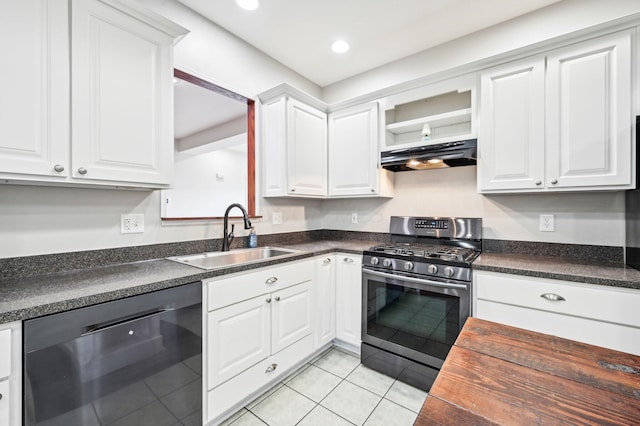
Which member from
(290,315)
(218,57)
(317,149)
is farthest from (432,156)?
(218,57)

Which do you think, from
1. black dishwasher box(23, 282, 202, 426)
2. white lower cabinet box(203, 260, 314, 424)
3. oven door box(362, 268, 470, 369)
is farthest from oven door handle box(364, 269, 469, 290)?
black dishwasher box(23, 282, 202, 426)

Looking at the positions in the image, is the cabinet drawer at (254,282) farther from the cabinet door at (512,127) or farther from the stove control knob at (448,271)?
the cabinet door at (512,127)

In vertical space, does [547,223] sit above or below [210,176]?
below

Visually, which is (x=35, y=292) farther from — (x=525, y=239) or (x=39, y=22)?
(x=525, y=239)

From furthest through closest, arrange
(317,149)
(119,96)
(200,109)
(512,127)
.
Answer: (200,109) < (317,149) < (512,127) < (119,96)

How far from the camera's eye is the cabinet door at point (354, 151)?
264 centimetres

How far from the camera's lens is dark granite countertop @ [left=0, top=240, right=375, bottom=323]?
1027 millimetres

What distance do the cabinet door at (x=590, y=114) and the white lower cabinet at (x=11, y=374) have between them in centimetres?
281

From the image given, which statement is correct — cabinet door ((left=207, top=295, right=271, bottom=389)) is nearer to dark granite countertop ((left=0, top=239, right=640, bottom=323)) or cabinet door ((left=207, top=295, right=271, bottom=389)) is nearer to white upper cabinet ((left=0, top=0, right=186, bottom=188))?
dark granite countertop ((left=0, top=239, right=640, bottom=323))

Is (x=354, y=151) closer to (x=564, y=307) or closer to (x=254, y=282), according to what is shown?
(x=254, y=282)

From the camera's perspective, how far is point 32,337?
3.30ft

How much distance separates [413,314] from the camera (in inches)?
80.0

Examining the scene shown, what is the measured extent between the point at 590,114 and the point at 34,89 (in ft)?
9.71

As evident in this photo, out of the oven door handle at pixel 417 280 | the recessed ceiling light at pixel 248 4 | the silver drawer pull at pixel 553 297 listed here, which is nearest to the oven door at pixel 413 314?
the oven door handle at pixel 417 280
